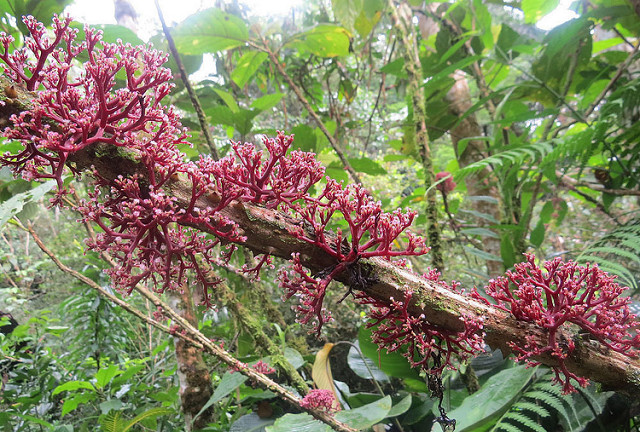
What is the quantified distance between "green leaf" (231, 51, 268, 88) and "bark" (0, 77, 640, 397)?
2123 millimetres

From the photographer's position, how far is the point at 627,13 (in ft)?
7.61

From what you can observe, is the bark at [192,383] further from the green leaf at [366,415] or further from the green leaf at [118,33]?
the green leaf at [118,33]

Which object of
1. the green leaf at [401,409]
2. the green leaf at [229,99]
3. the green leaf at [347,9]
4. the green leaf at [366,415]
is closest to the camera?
the green leaf at [366,415]

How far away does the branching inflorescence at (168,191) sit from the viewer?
75cm

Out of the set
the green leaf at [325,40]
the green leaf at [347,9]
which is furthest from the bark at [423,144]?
the green leaf at [325,40]

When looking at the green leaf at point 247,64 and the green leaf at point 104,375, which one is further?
the green leaf at point 247,64

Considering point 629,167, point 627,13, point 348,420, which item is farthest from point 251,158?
point 627,13

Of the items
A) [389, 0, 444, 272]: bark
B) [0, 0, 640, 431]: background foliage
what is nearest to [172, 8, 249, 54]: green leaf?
[0, 0, 640, 431]: background foliage

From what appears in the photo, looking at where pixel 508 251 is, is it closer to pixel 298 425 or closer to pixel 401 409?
pixel 401 409

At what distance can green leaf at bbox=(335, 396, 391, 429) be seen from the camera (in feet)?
4.14

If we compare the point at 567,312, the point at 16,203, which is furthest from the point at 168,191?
the point at 567,312

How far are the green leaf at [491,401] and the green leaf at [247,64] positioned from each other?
2.39 meters

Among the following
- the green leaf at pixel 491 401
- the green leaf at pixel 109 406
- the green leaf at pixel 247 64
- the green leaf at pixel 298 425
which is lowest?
the green leaf at pixel 109 406

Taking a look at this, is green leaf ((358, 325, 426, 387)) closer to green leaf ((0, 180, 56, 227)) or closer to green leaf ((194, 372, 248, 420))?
green leaf ((194, 372, 248, 420))
